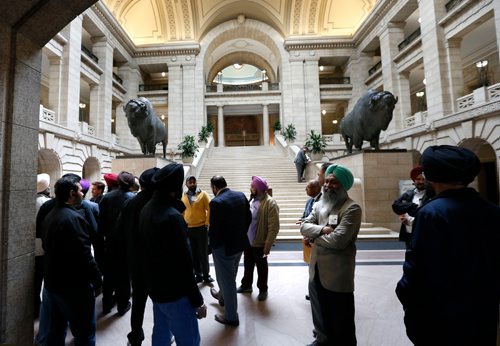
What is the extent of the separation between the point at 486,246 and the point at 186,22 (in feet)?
80.1

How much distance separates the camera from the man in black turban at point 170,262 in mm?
1779

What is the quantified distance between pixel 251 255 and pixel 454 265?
8.86 ft

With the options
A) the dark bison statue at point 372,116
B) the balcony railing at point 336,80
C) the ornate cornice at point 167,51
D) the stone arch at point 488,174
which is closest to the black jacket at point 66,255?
the dark bison statue at point 372,116

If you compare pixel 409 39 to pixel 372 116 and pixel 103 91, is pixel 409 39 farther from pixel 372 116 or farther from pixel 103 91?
pixel 103 91

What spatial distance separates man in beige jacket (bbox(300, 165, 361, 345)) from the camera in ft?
6.99

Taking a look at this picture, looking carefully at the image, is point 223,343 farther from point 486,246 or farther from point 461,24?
point 461,24

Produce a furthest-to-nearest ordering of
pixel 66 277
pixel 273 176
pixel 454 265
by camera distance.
→ 1. pixel 273 176
2. pixel 66 277
3. pixel 454 265

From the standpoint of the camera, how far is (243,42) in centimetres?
2597

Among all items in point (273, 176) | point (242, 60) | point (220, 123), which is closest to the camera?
point (273, 176)

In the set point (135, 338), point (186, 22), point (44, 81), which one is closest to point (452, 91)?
point (135, 338)

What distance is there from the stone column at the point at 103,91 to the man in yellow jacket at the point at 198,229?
1494 centimetres

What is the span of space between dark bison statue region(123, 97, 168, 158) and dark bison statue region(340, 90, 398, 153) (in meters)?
6.64

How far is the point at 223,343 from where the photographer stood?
8.32 feet

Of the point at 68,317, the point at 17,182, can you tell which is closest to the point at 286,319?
the point at 68,317
